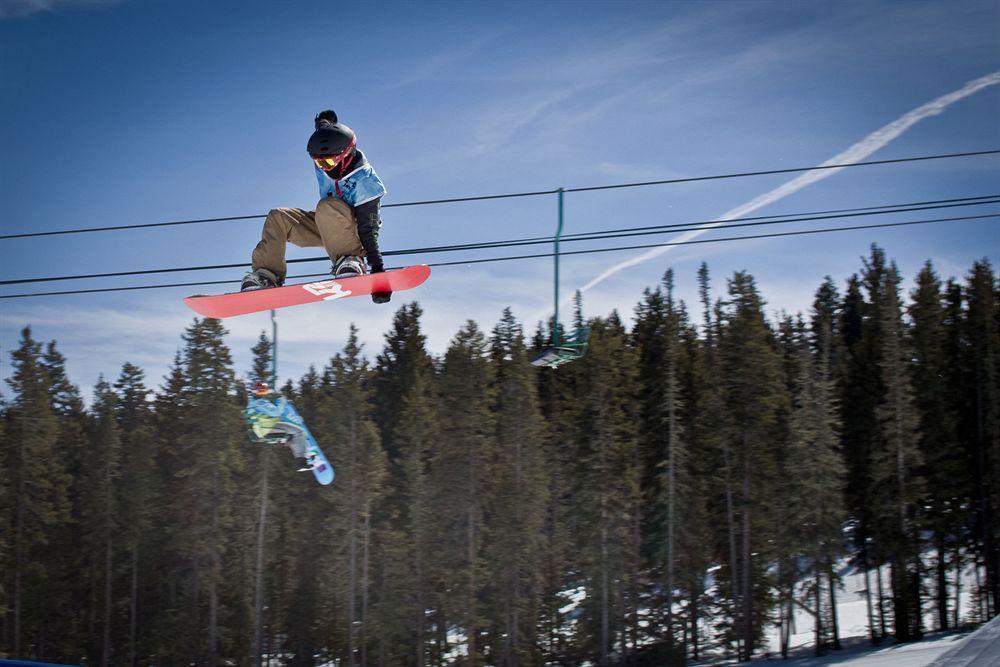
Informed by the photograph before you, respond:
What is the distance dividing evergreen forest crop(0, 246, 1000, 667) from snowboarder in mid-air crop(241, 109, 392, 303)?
88.1 ft

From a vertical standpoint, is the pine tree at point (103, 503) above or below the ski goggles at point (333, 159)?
below

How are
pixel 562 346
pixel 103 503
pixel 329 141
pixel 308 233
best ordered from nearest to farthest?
pixel 329 141
pixel 308 233
pixel 562 346
pixel 103 503

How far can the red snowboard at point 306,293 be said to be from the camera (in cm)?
991

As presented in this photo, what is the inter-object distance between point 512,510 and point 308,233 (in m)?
27.9

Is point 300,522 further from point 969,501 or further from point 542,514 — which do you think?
point 969,501

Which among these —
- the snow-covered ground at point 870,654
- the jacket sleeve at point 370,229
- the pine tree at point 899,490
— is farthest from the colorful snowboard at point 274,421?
the pine tree at point 899,490

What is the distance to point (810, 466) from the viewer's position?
124 ft

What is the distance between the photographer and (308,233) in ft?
33.4

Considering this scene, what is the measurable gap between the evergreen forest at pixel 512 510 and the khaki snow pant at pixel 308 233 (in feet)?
87.9

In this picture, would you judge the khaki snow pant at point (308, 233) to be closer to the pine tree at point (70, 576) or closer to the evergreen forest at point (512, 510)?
the evergreen forest at point (512, 510)

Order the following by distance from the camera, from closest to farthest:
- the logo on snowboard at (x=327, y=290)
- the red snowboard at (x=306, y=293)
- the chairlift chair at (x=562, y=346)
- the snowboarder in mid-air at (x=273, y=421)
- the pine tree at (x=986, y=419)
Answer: the red snowboard at (x=306, y=293)
the logo on snowboard at (x=327, y=290)
the chairlift chair at (x=562, y=346)
the snowboarder in mid-air at (x=273, y=421)
the pine tree at (x=986, y=419)

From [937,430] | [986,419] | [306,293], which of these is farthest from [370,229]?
[986,419]

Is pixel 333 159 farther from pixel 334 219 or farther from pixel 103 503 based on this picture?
pixel 103 503

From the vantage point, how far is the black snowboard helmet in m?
9.01
